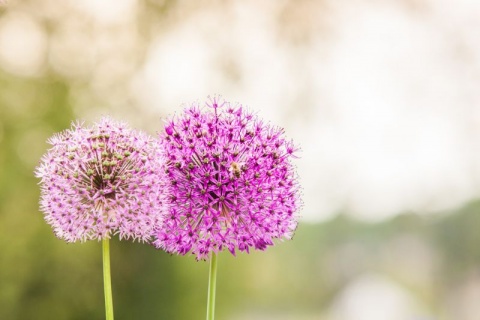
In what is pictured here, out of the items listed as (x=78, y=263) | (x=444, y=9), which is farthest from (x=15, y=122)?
(x=444, y=9)

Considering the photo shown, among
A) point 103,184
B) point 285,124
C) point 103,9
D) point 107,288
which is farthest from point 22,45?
point 107,288

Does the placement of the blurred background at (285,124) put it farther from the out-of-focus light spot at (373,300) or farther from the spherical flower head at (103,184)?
the spherical flower head at (103,184)

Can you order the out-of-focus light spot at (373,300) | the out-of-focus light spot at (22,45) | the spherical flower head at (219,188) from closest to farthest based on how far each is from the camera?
1. the spherical flower head at (219,188)
2. the out-of-focus light spot at (22,45)
3. the out-of-focus light spot at (373,300)

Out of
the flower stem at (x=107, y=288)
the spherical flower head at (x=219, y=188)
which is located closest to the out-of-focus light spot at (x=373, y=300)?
the spherical flower head at (x=219, y=188)

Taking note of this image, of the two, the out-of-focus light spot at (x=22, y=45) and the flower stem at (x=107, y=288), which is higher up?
the out-of-focus light spot at (x=22, y=45)

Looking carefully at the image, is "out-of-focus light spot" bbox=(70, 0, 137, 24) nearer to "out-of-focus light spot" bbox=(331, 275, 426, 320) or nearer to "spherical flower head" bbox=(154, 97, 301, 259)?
"spherical flower head" bbox=(154, 97, 301, 259)

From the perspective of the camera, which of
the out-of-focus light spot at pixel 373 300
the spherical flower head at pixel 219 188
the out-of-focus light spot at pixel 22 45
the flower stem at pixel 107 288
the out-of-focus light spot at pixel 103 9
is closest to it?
the flower stem at pixel 107 288

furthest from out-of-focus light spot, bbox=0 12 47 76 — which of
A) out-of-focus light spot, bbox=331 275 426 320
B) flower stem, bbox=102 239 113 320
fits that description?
out-of-focus light spot, bbox=331 275 426 320

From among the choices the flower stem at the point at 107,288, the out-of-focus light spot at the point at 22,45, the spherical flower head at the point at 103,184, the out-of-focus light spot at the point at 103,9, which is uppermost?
the out-of-focus light spot at the point at 103,9

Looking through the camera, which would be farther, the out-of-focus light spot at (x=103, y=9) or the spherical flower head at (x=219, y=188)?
the out-of-focus light spot at (x=103, y=9)
